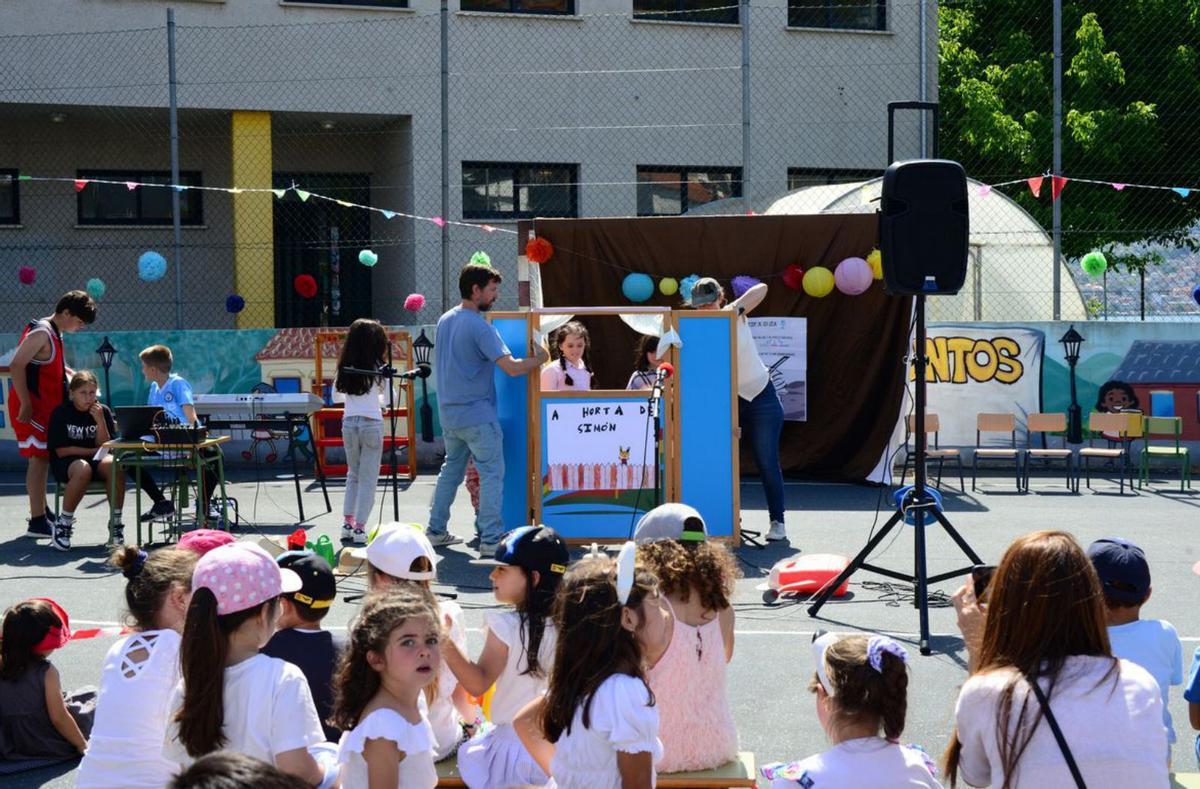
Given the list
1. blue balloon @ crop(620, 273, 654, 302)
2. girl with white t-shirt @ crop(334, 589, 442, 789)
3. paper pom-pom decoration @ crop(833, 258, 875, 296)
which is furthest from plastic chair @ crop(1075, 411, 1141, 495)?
girl with white t-shirt @ crop(334, 589, 442, 789)

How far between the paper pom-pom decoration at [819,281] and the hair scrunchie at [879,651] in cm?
1049

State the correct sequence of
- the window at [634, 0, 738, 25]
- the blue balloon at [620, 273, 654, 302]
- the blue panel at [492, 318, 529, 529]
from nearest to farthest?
the blue panel at [492, 318, 529, 529] < the blue balloon at [620, 273, 654, 302] < the window at [634, 0, 738, 25]

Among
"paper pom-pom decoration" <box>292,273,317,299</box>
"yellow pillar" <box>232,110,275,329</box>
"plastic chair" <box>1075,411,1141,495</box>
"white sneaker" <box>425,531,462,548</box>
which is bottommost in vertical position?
"white sneaker" <box>425,531,462,548</box>

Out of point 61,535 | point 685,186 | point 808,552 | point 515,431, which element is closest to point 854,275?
point 808,552

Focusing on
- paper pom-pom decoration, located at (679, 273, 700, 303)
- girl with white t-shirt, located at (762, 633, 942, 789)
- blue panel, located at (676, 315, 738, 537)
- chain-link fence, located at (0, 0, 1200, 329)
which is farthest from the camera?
chain-link fence, located at (0, 0, 1200, 329)

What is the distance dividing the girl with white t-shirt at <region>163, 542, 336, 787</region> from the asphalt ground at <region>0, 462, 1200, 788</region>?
142 centimetres

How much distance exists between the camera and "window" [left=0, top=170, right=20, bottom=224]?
2083 cm

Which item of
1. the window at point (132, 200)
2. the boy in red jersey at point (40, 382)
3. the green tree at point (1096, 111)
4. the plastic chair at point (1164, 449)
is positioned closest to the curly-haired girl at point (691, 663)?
the boy in red jersey at point (40, 382)

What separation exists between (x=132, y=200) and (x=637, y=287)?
10673 mm

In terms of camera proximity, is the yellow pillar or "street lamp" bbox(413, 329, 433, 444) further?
the yellow pillar

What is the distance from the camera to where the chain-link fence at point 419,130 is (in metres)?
19.6

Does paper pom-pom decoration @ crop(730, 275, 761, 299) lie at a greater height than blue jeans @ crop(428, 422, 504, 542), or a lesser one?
greater

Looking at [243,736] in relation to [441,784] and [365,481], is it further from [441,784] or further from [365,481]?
[365,481]

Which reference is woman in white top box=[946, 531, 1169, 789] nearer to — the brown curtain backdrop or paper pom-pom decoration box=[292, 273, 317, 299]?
the brown curtain backdrop
